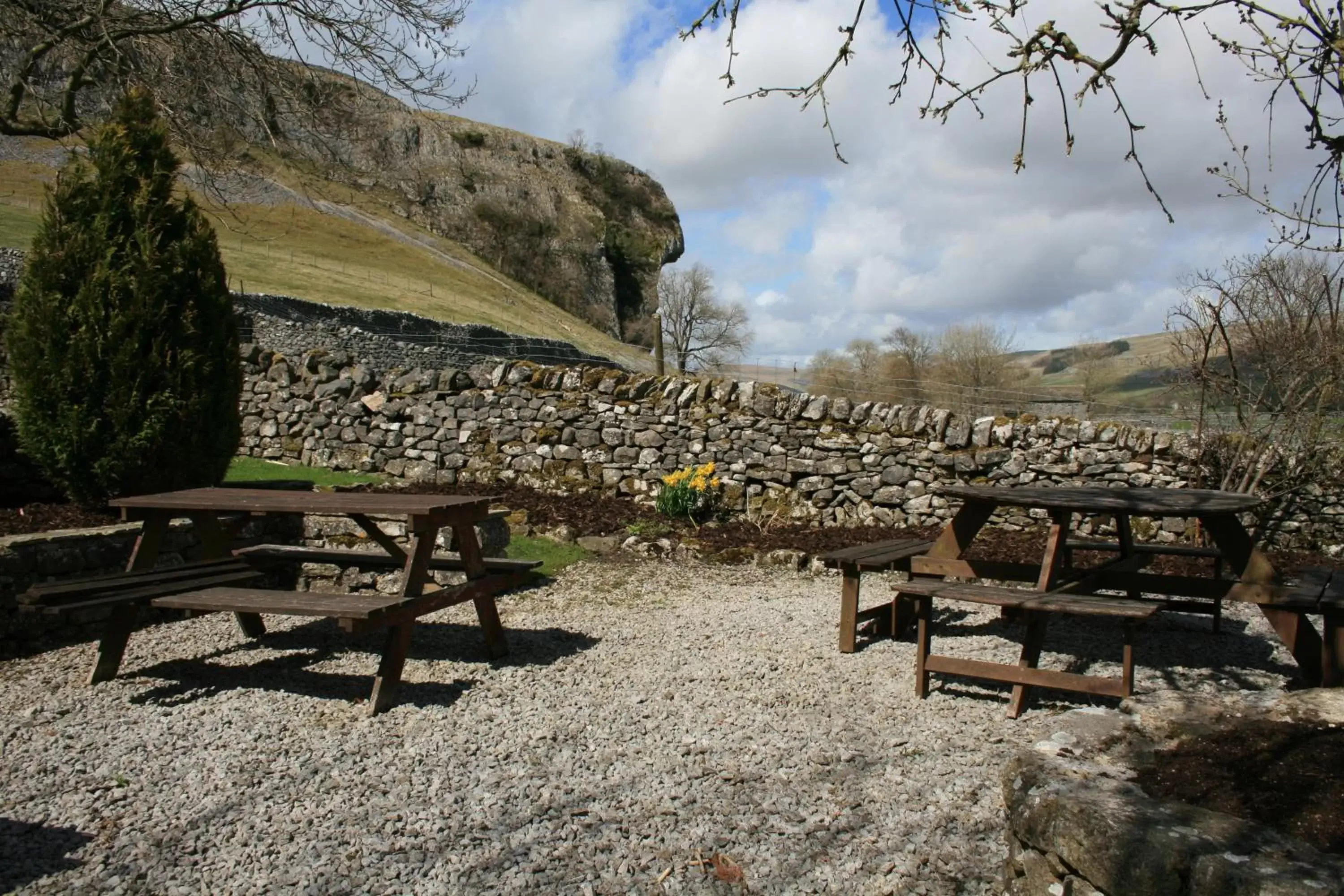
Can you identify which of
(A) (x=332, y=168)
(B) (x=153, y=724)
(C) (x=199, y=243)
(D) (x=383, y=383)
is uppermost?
(A) (x=332, y=168)

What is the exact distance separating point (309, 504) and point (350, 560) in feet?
3.13

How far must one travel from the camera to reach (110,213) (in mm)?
7301

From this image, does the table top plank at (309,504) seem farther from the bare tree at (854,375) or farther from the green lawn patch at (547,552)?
the bare tree at (854,375)

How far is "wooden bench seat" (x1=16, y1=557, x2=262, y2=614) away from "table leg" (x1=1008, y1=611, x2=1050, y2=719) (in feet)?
14.1

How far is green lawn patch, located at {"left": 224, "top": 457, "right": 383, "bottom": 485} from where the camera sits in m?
10.5

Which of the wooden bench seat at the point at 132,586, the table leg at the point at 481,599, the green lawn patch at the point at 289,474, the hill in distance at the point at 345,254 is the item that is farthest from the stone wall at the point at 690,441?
the hill in distance at the point at 345,254

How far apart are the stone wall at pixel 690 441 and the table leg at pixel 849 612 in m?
3.93

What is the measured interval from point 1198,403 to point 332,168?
10.5 metres

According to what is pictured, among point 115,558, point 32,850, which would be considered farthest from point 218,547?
point 32,850

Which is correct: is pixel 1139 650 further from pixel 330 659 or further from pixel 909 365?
pixel 909 365

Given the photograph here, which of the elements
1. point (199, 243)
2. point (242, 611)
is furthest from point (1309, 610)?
point (199, 243)

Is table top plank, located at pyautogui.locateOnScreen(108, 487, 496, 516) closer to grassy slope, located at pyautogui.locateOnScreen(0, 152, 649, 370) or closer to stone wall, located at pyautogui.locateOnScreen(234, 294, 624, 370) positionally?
stone wall, located at pyautogui.locateOnScreen(234, 294, 624, 370)

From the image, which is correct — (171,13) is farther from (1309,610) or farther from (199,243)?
(1309,610)

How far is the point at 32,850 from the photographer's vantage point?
314 centimetres
